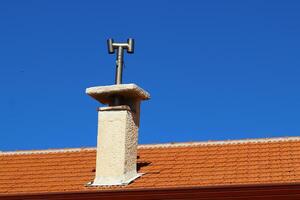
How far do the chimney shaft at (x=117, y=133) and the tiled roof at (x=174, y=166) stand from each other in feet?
0.93

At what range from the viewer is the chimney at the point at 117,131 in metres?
12.4

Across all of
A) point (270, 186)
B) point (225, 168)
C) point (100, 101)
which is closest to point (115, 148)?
point (100, 101)

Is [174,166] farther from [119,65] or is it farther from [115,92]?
[119,65]

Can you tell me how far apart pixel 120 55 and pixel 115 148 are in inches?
A: 75.8

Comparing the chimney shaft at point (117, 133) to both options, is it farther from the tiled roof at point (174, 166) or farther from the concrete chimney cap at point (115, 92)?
the tiled roof at point (174, 166)

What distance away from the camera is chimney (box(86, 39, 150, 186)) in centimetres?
1238

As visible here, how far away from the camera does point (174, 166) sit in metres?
13.1

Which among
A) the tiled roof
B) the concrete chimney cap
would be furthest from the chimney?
the tiled roof

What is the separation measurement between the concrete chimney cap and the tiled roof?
131 cm

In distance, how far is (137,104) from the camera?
13.2 m

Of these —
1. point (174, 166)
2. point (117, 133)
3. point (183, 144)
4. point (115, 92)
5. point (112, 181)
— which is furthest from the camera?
point (183, 144)

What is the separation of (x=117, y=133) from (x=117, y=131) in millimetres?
37

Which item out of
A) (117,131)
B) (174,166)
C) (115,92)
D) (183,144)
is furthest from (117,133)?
(183,144)

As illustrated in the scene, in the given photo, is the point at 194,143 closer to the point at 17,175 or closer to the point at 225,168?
the point at 225,168
